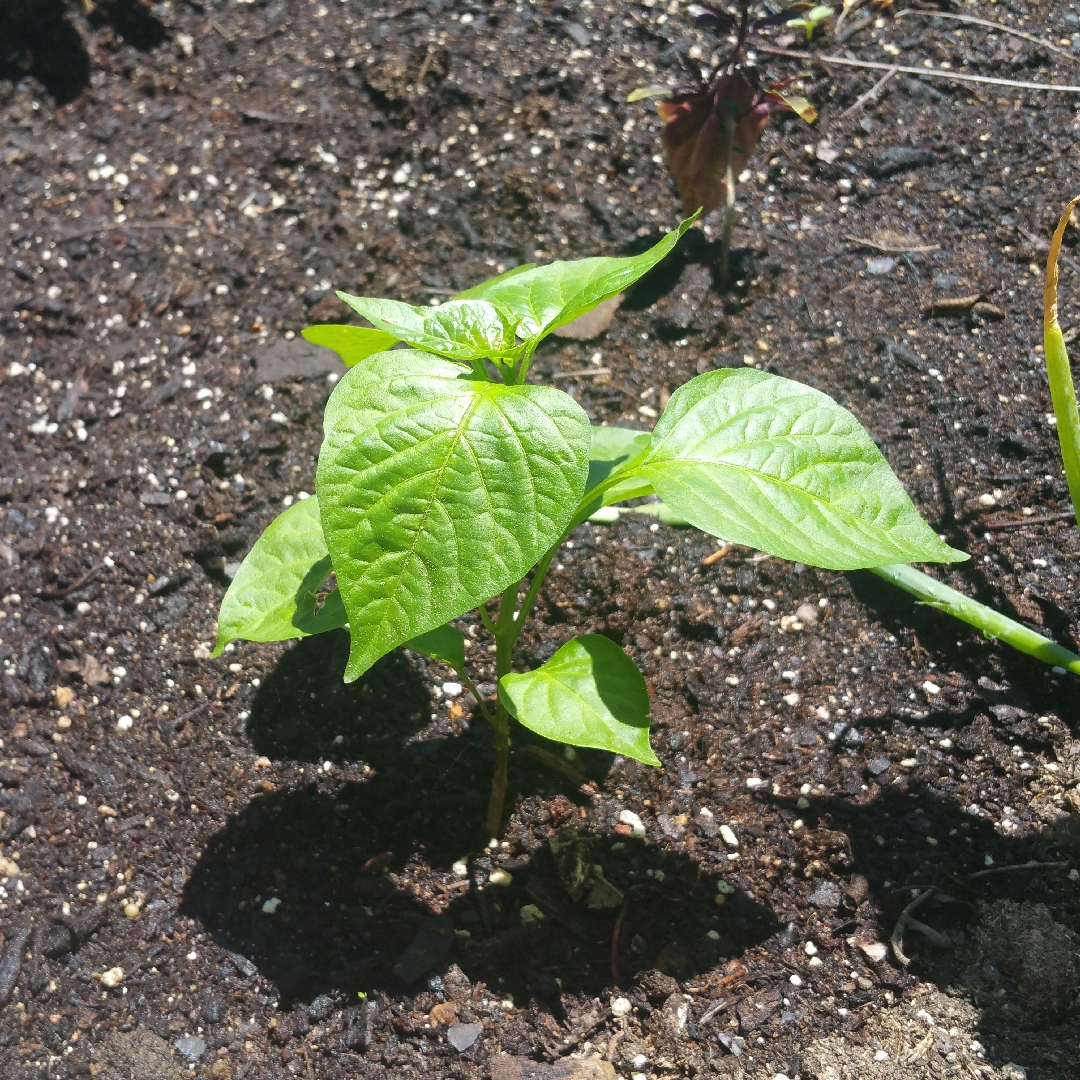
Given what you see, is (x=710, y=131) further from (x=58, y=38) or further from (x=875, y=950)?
(x=58, y=38)

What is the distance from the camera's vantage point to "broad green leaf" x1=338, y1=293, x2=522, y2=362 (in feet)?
3.73

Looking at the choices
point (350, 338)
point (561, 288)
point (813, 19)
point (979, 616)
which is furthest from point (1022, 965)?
point (813, 19)

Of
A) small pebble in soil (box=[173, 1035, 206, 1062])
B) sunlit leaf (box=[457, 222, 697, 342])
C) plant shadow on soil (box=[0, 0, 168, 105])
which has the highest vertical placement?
plant shadow on soil (box=[0, 0, 168, 105])

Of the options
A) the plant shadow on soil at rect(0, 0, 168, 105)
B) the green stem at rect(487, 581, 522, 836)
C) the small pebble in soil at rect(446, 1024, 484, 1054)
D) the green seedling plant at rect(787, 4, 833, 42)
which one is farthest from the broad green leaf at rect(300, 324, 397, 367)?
the plant shadow on soil at rect(0, 0, 168, 105)

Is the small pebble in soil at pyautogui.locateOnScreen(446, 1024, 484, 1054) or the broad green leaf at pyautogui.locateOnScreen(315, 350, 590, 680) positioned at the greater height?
the broad green leaf at pyautogui.locateOnScreen(315, 350, 590, 680)

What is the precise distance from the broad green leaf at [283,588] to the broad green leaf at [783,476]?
1.67 feet

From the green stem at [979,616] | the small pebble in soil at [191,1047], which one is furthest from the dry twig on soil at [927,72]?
the small pebble in soil at [191,1047]

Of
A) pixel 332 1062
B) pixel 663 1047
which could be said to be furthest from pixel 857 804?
pixel 332 1062

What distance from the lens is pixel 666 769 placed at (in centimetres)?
163

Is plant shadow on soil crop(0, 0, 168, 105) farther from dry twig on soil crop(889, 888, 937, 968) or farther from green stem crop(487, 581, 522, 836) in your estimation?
dry twig on soil crop(889, 888, 937, 968)

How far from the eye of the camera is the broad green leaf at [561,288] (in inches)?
45.1

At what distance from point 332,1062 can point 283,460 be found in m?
1.17

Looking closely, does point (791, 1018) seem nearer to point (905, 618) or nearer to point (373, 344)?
point (905, 618)

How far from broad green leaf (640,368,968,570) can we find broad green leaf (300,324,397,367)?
41cm
